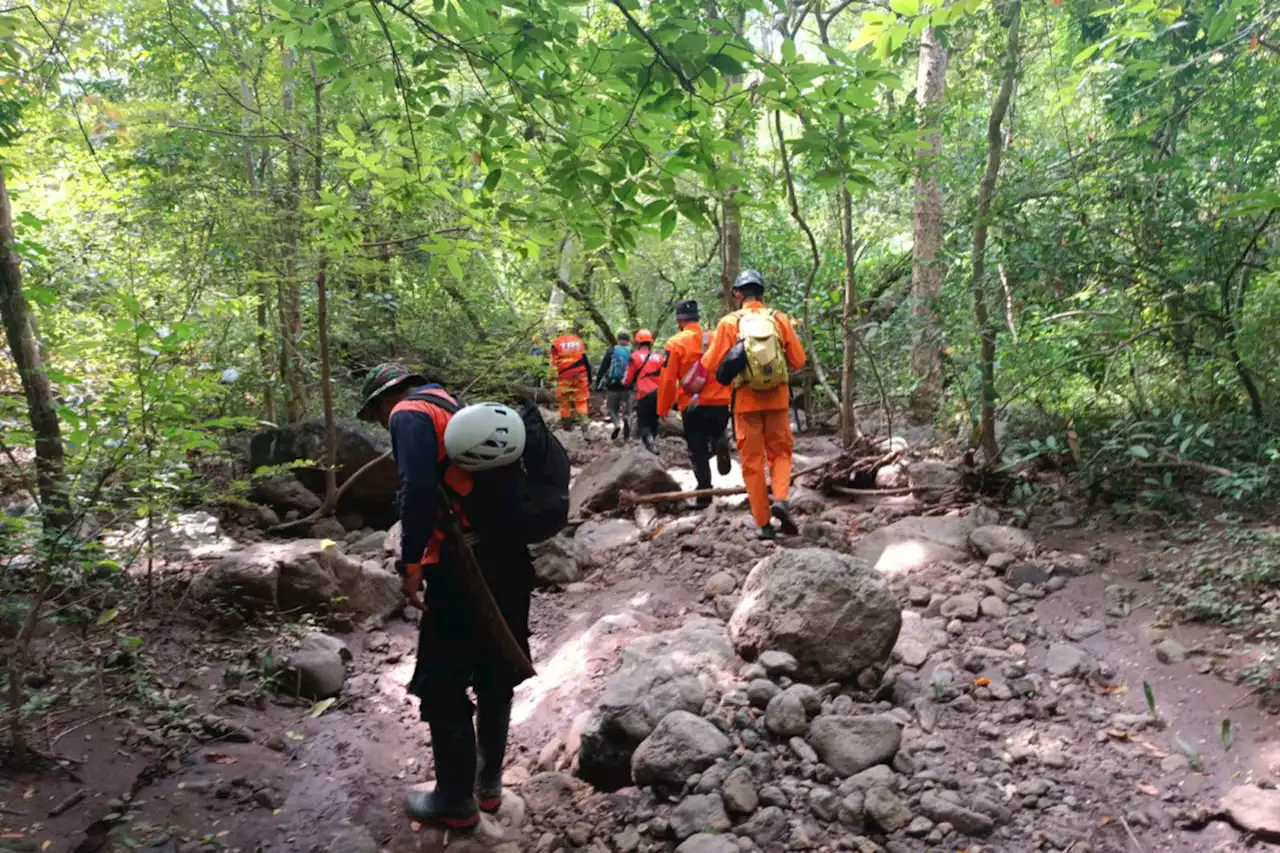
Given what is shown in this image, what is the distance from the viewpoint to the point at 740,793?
9.97 feet

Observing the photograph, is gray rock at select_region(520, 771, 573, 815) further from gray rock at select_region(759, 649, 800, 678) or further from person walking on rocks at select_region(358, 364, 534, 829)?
gray rock at select_region(759, 649, 800, 678)

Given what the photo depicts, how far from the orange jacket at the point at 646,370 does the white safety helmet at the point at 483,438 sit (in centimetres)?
746

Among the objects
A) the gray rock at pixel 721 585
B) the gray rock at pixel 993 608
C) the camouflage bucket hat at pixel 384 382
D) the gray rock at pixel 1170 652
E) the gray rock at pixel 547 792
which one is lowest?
the gray rock at pixel 547 792

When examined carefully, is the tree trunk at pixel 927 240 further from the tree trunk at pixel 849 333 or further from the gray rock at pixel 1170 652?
the gray rock at pixel 1170 652

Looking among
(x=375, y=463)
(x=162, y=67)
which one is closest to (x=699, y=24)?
(x=375, y=463)

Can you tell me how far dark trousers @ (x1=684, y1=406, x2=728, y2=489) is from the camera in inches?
303

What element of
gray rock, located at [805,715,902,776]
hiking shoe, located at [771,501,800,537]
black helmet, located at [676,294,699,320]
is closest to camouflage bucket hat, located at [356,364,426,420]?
gray rock, located at [805,715,902,776]

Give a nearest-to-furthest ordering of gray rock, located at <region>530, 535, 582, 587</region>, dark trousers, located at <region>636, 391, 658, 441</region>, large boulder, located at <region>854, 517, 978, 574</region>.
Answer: large boulder, located at <region>854, 517, 978, 574</region> < gray rock, located at <region>530, 535, 582, 587</region> < dark trousers, located at <region>636, 391, 658, 441</region>

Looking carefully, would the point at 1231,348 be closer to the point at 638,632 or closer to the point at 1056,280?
the point at 1056,280

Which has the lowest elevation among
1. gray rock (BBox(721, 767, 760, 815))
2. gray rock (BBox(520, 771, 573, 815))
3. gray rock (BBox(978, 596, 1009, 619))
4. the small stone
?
gray rock (BBox(520, 771, 573, 815))

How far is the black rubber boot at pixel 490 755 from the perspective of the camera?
11.5 ft

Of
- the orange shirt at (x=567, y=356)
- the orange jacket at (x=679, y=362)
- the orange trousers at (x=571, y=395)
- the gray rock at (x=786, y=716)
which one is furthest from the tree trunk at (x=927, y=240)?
the gray rock at (x=786, y=716)

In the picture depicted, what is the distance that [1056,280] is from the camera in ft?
21.1

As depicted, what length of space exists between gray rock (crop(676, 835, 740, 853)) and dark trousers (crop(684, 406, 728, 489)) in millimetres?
5136
